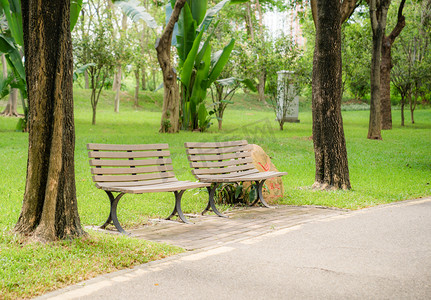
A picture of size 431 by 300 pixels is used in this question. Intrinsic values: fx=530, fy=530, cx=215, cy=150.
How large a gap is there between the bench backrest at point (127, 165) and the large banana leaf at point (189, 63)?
11906 millimetres

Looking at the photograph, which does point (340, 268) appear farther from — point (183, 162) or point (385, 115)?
point (385, 115)

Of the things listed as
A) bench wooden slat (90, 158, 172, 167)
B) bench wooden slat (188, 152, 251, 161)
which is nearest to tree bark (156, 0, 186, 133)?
bench wooden slat (188, 152, 251, 161)

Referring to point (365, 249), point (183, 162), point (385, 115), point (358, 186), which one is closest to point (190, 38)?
point (183, 162)

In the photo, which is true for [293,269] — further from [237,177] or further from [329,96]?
[329,96]

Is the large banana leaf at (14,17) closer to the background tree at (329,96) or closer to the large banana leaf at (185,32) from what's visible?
the large banana leaf at (185,32)

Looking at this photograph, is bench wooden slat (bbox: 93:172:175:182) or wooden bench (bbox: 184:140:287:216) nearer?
bench wooden slat (bbox: 93:172:175:182)

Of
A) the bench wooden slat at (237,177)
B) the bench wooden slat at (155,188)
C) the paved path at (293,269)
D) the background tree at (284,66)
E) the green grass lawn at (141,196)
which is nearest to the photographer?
the paved path at (293,269)

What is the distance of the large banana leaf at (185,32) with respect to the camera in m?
19.5

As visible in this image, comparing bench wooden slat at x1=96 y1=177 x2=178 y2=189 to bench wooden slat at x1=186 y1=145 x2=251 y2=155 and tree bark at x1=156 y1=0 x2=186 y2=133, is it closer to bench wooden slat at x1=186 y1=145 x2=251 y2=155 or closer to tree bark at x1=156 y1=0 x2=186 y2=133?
bench wooden slat at x1=186 y1=145 x2=251 y2=155

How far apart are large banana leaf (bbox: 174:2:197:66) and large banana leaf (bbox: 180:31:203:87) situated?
477mm

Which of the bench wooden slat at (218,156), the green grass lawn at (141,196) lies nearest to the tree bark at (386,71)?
the green grass lawn at (141,196)

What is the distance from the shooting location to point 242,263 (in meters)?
5.16

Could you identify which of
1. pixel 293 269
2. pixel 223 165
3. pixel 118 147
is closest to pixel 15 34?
pixel 223 165

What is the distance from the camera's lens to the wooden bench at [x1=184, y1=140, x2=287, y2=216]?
7966 millimetres
